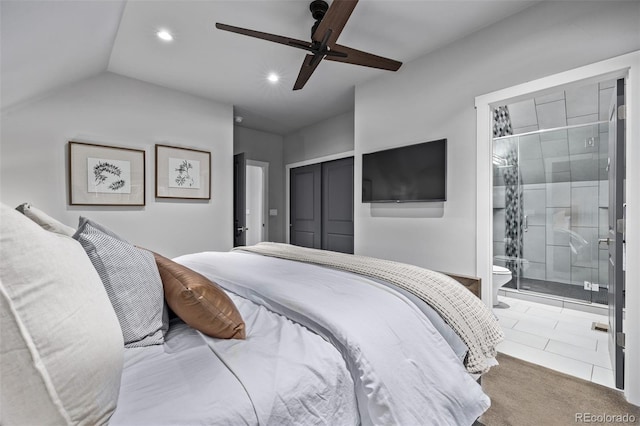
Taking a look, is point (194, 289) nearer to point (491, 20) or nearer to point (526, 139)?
point (491, 20)

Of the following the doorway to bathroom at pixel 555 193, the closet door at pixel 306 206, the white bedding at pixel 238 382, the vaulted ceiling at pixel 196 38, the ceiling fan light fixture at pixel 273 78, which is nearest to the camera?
the white bedding at pixel 238 382

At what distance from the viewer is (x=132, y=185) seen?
3182mm

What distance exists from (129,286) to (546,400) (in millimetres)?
2377

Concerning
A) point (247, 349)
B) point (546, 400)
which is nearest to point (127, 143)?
point (247, 349)

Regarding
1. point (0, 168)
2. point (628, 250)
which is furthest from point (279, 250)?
point (0, 168)

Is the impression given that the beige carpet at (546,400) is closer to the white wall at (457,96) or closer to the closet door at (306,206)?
the white wall at (457,96)

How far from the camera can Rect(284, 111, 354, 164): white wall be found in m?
4.34

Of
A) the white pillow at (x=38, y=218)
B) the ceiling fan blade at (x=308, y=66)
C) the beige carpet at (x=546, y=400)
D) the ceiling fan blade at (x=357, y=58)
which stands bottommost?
the beige carpet at (x=546, y=400)

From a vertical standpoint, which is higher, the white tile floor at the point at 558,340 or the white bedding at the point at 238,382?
the white bedding at the point at 238,382

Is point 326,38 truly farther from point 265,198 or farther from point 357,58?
point 265,198

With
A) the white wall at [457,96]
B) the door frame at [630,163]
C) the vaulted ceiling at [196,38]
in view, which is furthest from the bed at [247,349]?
the vaulted ceiling at [196,38]

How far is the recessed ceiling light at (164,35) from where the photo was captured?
243 cm

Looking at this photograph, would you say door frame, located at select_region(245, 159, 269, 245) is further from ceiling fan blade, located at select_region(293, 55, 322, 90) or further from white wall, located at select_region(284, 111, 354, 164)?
ceiling fan blade, located at select_region(293, 55, 322, 90)

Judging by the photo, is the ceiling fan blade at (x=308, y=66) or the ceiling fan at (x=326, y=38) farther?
the ceiling fan blade at (x=308, y=66)
